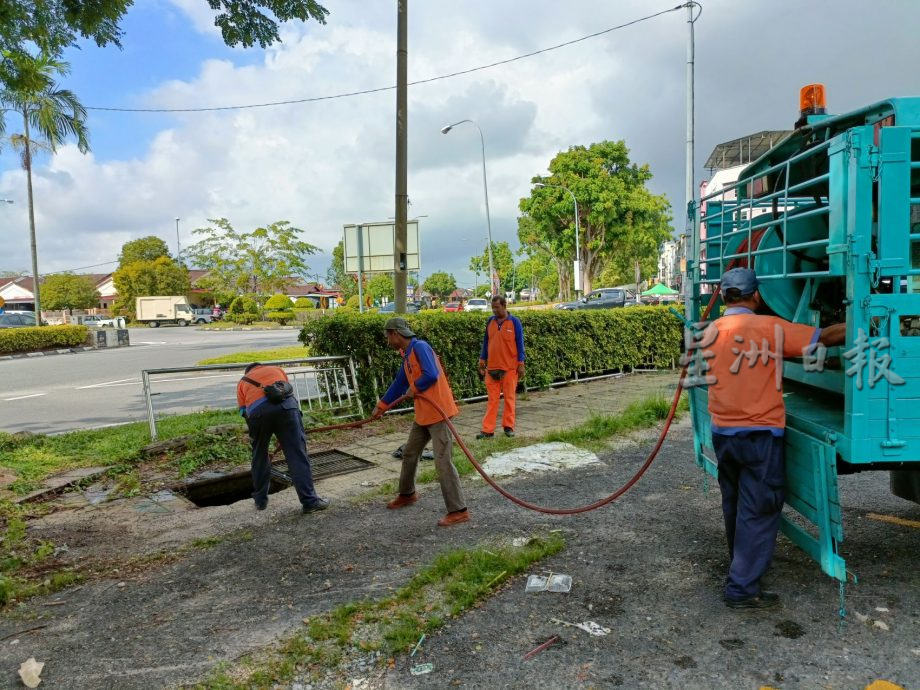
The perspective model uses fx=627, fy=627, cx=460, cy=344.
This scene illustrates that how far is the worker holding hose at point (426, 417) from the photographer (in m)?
4.71

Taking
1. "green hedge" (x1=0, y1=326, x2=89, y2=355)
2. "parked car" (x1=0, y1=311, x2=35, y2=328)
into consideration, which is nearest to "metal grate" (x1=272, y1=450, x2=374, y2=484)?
"green hedge" (x1=0, y1=326, x2=89, y2=355)

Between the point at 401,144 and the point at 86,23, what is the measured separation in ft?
15.6

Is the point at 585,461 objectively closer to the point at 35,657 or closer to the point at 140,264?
the point at 35,657

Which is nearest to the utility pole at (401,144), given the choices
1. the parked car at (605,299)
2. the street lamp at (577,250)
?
the parked car at (605,299)

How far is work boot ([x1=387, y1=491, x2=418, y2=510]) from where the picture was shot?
5.13 m

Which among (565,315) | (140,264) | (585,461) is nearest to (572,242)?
(565,315)

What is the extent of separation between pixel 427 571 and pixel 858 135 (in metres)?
3.16

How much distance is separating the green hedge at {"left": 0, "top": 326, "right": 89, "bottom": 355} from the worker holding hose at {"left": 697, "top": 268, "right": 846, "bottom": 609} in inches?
1031

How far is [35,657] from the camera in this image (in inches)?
120

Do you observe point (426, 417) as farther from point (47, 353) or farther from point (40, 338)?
point (40, 338)

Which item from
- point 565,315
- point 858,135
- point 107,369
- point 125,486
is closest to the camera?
point 858,135

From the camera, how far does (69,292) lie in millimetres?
61875

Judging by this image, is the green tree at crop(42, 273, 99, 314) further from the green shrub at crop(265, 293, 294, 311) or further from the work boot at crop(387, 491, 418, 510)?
the work boot at crop(387, 491, 418, 510)

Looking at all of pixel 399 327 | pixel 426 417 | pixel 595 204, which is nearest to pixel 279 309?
pixel 595 204
